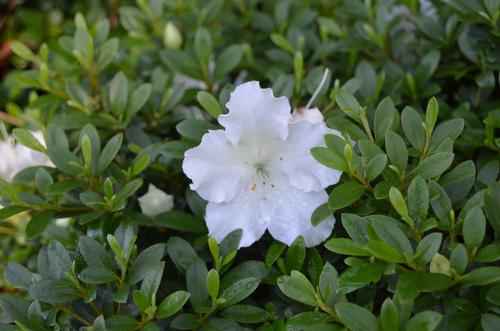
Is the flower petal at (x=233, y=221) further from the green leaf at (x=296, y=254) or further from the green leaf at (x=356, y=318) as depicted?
the green leaf at (x=356, y=318)

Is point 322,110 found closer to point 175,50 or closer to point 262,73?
point 262,73

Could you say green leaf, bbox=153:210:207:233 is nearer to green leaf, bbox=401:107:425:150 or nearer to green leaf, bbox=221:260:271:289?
green leaf, bbox=221:260:271:289

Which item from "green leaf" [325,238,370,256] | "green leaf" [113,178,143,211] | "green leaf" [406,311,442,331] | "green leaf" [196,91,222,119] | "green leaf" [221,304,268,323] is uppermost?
"green leaf" [196,91,222,119]

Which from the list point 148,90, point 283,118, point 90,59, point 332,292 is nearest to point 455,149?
point 283,118

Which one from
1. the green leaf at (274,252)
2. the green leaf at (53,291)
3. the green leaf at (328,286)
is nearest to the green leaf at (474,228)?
the green leaf at (328,286)

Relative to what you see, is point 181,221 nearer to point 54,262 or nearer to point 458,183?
point 54,262

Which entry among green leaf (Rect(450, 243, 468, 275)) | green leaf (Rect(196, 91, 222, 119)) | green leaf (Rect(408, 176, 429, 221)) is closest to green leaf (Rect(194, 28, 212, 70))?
green leaf (Rect(196, 91, 222, 119))

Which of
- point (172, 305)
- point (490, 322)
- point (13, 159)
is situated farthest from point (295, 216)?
point (13, 159)
